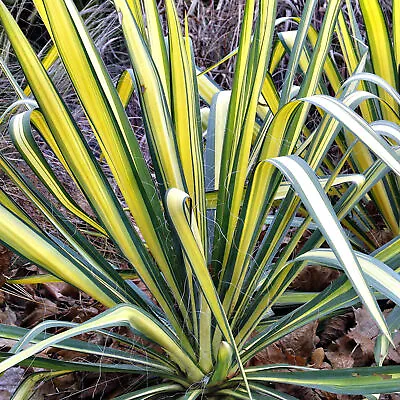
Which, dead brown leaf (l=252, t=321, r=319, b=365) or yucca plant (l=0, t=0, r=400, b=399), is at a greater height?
yucca plant (l=0, t=0, r=400, b=399)

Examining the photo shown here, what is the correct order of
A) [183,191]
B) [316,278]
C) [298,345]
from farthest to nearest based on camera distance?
[316,278], [298,345], [183,191]

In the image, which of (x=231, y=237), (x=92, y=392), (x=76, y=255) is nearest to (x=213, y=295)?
(x=231, y=237)

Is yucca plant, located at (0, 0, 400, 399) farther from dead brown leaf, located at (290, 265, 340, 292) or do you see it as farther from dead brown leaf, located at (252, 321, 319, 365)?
dead brown leaf, located at (290, 265, 340, 292)

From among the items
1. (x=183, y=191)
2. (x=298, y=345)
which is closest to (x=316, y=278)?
(x=298, y=345)

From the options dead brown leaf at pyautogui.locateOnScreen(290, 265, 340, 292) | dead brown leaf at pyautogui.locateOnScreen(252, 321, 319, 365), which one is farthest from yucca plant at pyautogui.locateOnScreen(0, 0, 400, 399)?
dead brown leaf at pyautogui.locateOnScreen(290, 265, 340, 292)

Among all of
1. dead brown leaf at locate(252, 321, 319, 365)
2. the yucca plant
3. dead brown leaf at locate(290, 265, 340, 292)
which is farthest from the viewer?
dead brown leaf at locate(290, 265, 340, 292)

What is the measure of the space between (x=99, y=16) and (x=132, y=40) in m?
2.10

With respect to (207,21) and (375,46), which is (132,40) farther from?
(207,21)

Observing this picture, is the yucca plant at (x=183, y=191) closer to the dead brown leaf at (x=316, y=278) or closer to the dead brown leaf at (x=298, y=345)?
the dead brown leaf at (x=298, y=345)

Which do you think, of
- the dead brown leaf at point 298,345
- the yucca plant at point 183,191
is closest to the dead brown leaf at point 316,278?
the dead brown leaf at point 298,345

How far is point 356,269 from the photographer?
0.64m

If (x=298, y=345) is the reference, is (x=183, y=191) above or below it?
Result: above

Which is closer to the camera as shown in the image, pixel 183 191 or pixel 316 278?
pixel 183 191

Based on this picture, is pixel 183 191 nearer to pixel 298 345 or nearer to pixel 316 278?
pixel 298 345
